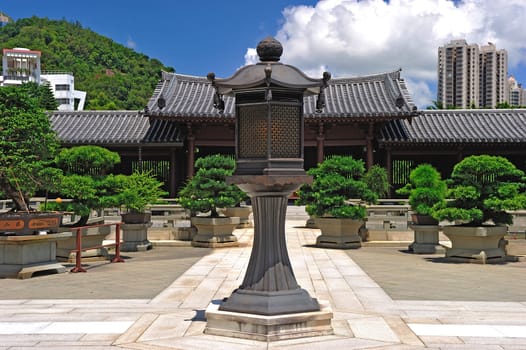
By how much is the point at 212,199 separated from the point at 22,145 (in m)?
5.99

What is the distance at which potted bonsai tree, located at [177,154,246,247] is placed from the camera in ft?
52.7

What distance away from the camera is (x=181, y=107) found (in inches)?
1057

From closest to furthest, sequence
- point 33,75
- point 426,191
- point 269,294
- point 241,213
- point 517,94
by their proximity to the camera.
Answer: point 269,294, point 426,191, point 241,213, point 33,75, point 517,94

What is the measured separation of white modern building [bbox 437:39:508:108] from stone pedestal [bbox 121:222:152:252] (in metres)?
90.2

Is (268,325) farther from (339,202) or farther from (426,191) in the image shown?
(339,202)

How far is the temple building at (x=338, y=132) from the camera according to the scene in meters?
25.8

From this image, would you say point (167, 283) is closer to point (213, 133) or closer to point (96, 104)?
point (213, 133)

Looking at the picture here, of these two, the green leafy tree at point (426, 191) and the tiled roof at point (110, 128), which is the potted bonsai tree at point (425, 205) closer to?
the green leafy tree at point (426, 191)

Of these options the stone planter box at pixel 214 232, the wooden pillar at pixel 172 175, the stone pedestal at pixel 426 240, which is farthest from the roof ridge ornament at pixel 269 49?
the wooden pillar at pixel 172 175

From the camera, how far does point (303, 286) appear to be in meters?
9.70

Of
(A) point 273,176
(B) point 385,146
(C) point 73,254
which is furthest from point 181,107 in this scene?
(A) point 273,176

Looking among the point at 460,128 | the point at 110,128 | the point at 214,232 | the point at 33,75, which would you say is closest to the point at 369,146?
the point at 460,128

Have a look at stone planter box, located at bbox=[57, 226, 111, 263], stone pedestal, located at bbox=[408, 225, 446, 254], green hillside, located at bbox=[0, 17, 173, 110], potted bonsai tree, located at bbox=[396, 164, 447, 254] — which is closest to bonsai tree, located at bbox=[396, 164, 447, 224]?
potted bonsai tree, located at bbox=[396, 164, 447, 254]

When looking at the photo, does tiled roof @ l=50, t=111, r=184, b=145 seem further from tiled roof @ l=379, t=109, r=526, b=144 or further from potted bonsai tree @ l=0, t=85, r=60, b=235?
potted bonsai tree @ l=0, t=85, r=60, b=235
